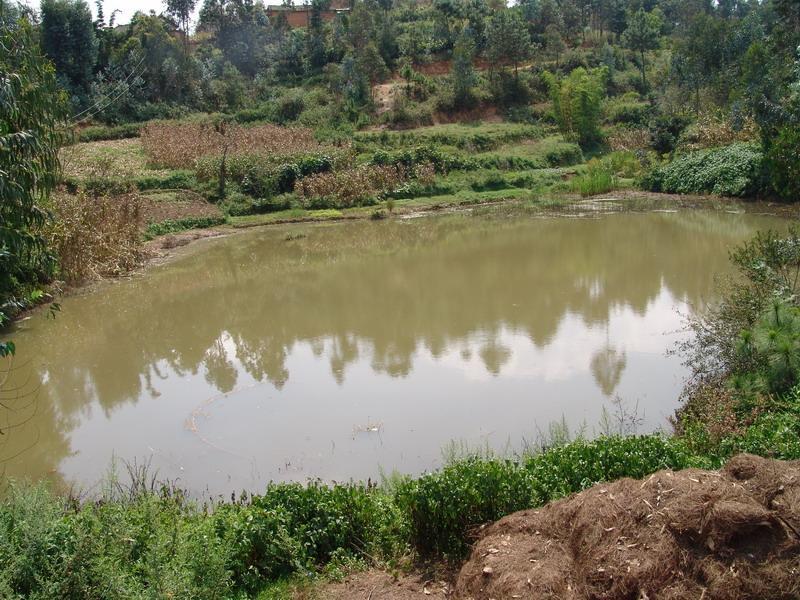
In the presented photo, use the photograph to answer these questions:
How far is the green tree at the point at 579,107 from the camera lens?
113 ft

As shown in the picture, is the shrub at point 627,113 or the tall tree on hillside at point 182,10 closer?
the shrub at point 627,113

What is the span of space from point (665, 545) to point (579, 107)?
32880 millimetres

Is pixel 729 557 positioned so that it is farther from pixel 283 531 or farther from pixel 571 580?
pixel 283 531

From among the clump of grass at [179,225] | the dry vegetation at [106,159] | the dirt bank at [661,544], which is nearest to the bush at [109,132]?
the dry vegetation at [106,159]

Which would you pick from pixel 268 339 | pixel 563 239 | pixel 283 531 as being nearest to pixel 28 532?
pixel 283 531

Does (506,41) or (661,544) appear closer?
(661,544)

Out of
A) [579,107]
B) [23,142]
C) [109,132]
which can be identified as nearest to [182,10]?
[109,132]

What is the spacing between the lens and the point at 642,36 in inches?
1763

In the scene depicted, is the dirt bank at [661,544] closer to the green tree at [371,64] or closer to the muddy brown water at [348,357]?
the muddy brown water at [348,357]

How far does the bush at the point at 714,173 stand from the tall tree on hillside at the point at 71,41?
1082 inches

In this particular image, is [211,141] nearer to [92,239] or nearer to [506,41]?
[92,239]

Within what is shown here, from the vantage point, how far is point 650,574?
4.16m

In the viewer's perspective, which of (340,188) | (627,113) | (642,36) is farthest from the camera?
(642,36)

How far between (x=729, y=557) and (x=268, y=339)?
9517 mm
